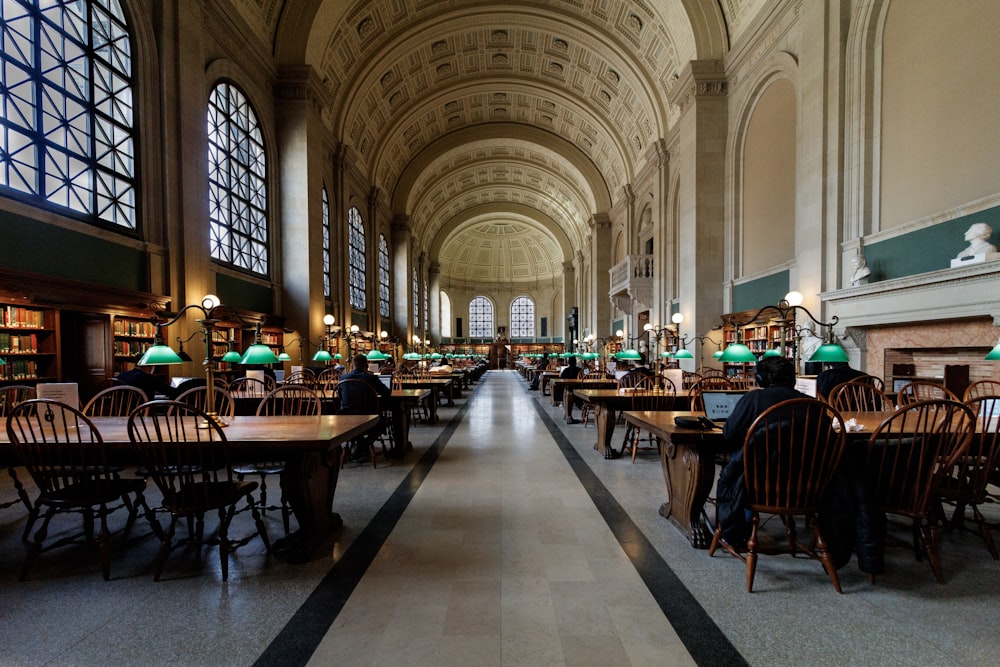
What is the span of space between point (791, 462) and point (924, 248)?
6.04m

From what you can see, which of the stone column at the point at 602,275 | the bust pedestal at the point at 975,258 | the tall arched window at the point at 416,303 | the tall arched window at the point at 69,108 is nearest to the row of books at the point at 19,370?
the tall arched window at the point at 69,108

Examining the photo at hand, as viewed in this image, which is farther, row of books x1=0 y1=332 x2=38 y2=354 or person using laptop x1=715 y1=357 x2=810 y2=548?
row of books x1=0 y1=332 x2=38 y2=354

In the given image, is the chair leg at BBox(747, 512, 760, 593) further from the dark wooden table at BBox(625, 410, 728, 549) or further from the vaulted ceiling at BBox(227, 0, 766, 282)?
the vaulted ceiling at BBox(227, 0, 766, 282)

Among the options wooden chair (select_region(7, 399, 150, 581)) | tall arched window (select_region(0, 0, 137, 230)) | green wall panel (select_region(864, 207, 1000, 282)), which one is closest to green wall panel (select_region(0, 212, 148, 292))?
tall arched window (select_region(0, 0, 137, 230))

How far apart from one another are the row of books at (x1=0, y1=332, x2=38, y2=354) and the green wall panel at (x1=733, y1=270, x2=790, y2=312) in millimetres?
Answer: 12903

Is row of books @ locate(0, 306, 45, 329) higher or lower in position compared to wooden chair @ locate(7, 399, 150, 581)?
higher

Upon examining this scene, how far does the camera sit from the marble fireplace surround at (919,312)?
5.30 metres

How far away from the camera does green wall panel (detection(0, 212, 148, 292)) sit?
559 cm

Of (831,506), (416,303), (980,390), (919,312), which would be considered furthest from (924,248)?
(416,303)

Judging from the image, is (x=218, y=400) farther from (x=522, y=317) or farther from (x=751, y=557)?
(x=522, y=317)

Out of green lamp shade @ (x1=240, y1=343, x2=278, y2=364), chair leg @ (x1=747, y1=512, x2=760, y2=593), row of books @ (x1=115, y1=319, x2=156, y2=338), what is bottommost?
chair leg @ (x1=747, y1=512, x2=760, y2=593)

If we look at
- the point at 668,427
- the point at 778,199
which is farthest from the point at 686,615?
the point at 778,199

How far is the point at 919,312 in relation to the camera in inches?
240

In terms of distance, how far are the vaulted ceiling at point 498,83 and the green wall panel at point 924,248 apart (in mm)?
7263
